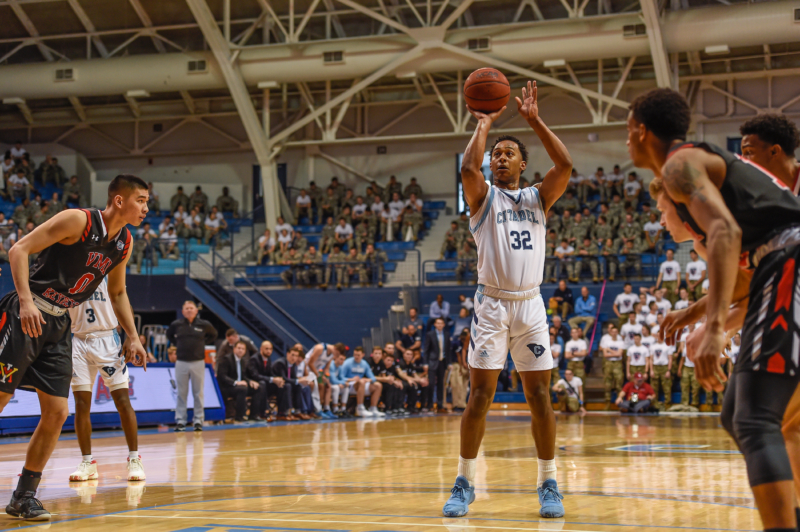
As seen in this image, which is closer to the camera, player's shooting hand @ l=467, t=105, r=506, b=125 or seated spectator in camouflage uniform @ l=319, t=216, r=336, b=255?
player's shooting hand @ l=467, t=105, r=506, b=125

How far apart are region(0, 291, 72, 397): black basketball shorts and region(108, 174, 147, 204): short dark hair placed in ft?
2.66

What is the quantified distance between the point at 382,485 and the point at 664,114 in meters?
3.43

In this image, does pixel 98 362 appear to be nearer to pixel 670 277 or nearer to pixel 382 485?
pixel 382 485

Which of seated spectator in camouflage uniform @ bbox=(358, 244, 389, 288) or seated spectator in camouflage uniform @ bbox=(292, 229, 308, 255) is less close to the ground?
seated spectator in camouflage uniform @ bbox=(292, 229, 308, 255)

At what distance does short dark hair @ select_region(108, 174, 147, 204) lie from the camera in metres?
5.27

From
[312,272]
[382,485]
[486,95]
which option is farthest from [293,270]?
[486,95]

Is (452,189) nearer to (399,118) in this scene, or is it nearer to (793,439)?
(399,118)

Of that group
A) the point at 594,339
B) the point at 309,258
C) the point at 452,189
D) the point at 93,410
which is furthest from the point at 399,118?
the point at 93,410

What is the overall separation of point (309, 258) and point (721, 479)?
58.0 ft

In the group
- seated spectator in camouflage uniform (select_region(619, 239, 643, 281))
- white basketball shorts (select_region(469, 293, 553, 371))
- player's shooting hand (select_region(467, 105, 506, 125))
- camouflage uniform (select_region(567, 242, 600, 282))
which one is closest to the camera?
white basketball shorts (select_region(469, 293, 553, 371))

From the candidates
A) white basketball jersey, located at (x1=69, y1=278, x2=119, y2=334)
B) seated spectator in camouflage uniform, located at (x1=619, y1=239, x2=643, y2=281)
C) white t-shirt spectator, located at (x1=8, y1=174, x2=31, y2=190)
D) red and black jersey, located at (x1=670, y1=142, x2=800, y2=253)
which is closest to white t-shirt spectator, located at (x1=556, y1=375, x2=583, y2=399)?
seated spectator in camouflage uniform, located at (x1=619, y1=239, x2=643, y2=281)

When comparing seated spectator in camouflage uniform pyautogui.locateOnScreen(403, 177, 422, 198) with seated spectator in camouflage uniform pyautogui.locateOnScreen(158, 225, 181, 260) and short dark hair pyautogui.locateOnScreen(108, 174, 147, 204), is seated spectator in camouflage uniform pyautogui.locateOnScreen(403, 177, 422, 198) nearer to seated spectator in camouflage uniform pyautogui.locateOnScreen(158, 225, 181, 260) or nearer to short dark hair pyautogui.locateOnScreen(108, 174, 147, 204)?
seated spectator in camouflage uniform pyautogui.locateOnScreen(158, 225, 181, 260)

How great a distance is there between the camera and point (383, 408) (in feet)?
55.4

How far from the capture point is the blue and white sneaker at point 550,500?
4.35 meters
